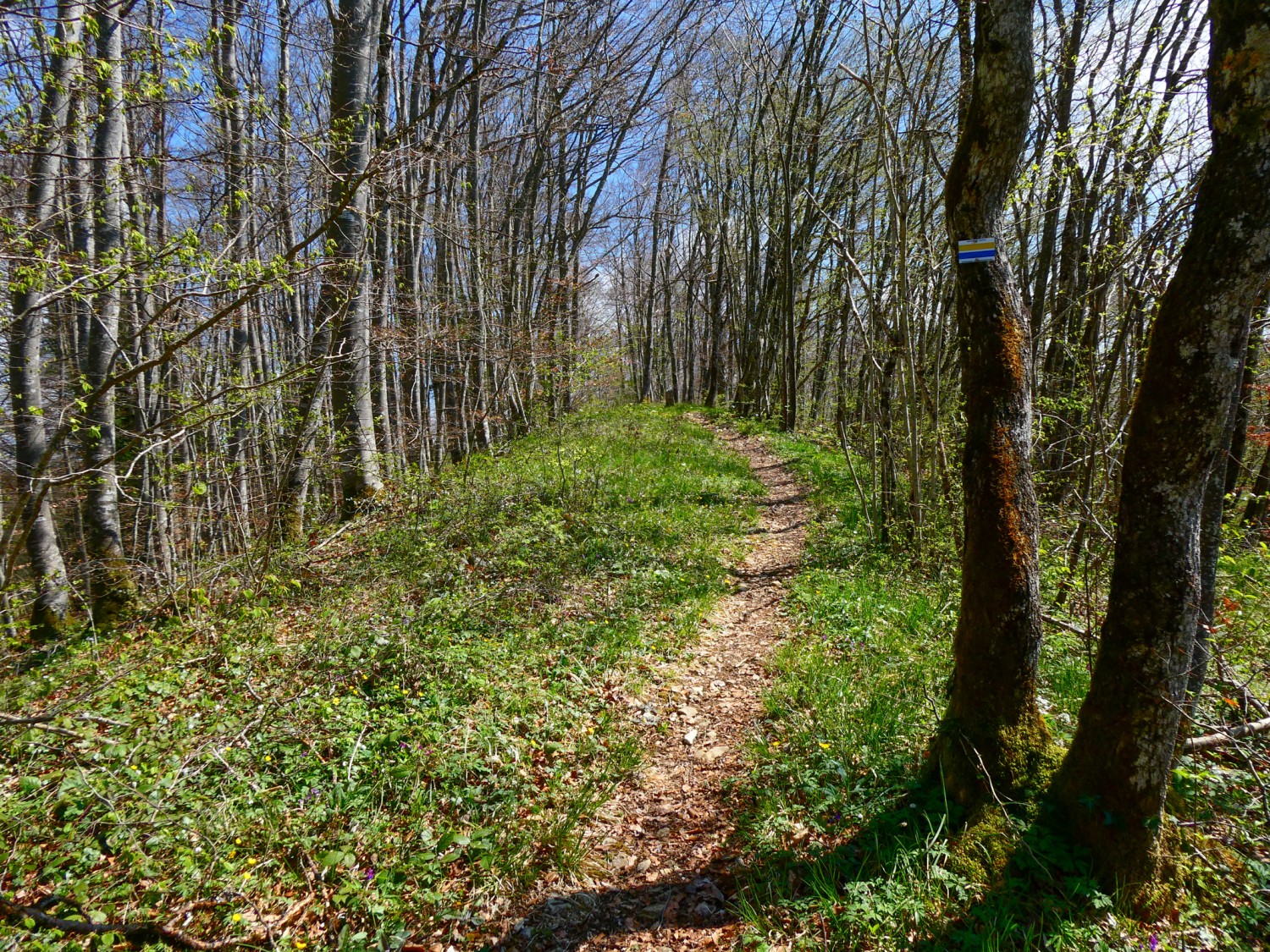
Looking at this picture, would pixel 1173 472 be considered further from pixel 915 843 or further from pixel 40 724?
pixel 40 724

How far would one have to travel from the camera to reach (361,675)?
4.37 m

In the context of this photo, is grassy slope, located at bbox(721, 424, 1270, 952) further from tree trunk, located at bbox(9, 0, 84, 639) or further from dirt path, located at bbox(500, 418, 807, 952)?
tree trunk, located at bbox(9, 0, 84, 639)

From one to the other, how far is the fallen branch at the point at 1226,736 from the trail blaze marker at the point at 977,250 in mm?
2448

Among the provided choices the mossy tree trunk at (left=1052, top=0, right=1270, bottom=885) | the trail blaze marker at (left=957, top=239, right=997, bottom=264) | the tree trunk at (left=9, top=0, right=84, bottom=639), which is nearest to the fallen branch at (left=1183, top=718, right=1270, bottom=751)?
the mossy tree trunk at (left=1052, top=0, right=1270, bottom=885)

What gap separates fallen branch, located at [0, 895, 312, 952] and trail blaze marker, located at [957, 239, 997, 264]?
4.56 m

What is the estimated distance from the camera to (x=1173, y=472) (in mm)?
2100

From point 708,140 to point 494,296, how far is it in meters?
12.2

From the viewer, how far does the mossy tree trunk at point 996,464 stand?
2.64 m

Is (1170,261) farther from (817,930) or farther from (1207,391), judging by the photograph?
(817,930)

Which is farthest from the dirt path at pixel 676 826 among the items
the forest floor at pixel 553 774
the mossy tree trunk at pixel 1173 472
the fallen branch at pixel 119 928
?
the mossy tree trunk at pixel 1173 472

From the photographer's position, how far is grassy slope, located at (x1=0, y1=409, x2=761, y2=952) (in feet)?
9.50

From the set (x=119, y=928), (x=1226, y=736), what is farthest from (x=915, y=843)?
(x=119, y=928)

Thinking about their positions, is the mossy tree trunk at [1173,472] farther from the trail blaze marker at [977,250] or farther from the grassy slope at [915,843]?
the trail blaze marker at [977,250]

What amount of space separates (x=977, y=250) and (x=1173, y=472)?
127 cm
